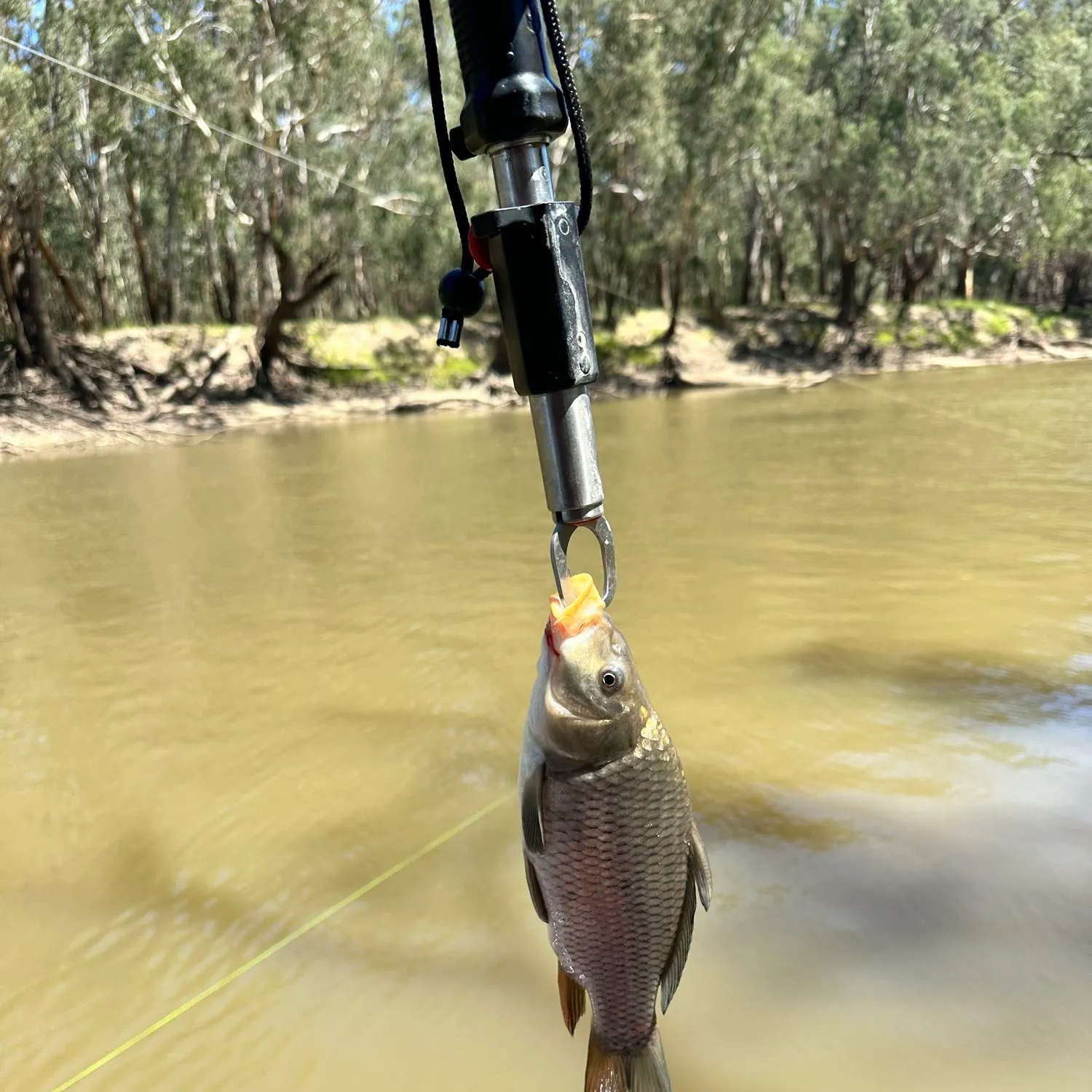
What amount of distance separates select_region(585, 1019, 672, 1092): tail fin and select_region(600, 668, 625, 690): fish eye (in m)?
0.59

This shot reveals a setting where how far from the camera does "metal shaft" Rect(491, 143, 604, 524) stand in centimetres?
Answer: 129

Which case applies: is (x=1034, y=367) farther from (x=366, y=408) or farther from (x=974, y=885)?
(x=974, y=885)

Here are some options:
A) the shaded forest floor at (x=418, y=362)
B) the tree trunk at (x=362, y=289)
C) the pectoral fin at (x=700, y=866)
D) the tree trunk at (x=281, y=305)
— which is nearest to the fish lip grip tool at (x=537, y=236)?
the pectoral fin at (x=700, y=866)

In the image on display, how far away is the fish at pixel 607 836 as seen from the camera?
4.66 feet

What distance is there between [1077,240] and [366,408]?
24.0 m

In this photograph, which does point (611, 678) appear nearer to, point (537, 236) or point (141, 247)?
point (537, 236)

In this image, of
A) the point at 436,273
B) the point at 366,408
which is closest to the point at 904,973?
the point at 366,408

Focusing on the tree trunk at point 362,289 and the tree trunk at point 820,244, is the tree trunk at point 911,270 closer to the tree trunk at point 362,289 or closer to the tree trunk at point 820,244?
the tree trunk at point 820,244

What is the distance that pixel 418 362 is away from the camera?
2494 centimetres

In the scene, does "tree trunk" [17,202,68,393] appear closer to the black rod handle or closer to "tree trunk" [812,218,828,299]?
the black rod handle

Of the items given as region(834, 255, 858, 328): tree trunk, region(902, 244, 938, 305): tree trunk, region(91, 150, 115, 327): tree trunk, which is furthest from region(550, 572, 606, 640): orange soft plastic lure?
region(902, 244, 938, 305): tree trunk

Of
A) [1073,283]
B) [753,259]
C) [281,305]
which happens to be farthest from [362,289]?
[1073,283]

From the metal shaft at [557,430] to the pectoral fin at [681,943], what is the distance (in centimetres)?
67

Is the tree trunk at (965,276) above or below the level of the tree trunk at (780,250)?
below
